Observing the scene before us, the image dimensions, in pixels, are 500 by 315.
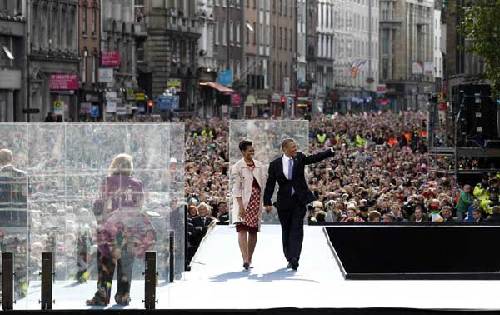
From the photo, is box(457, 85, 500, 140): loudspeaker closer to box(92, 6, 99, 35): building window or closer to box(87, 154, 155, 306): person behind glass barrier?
box(87, 154, 155, 306): person behind glass barrier

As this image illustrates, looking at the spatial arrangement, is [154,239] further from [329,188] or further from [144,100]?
[144,100]

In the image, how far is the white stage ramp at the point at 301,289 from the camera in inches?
737

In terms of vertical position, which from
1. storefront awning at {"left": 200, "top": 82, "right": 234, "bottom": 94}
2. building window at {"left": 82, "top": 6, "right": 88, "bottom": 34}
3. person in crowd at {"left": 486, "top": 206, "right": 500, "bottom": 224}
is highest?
building window at {"left": 82, "top": 6, "right": 88, "bottom": 34}

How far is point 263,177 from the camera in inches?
944

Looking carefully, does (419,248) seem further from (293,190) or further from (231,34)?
(231,34)

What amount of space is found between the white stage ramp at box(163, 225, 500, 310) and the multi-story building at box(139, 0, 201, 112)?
8816 centimetres

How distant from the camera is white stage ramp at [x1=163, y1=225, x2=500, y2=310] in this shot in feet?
61.4

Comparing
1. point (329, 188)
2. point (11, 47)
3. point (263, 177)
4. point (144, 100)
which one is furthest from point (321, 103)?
point (263, 177)

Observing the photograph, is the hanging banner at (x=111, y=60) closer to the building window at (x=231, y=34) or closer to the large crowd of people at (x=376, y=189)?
the large crowd of people at (x=376, y=189)

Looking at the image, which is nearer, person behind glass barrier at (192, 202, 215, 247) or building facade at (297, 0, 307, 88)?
person behind glass barrier at (192, 202, 215, 247)

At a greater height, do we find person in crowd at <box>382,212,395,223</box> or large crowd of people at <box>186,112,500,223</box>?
large crowd of people at <box>186,112,500,223</box>

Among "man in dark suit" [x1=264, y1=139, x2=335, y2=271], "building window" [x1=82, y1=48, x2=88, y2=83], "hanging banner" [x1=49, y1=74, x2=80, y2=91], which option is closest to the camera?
"man in dark suit" [x1=264, y1=139, x2=335, y2=271]

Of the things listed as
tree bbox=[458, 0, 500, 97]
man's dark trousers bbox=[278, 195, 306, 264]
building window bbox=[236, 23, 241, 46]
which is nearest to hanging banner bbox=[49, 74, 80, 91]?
tree bbox=[458, 0, 500, 97]

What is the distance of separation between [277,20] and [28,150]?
142 metres
